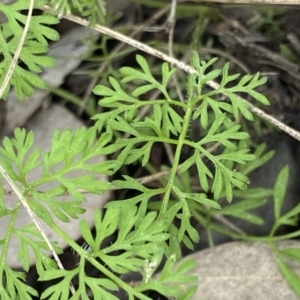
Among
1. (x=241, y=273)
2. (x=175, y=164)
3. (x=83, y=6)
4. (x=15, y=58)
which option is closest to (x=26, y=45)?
(x=15, y=58)

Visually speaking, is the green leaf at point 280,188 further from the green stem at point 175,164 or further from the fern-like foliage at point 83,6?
the fern-like foliage at point 83,6

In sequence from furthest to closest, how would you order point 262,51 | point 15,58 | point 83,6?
point 262,51 → point 83,6 → point 15,58

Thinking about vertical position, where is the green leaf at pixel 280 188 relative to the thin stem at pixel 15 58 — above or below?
below

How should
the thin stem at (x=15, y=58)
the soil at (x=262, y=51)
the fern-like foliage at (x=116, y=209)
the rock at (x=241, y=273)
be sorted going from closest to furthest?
the fern-like foliage at (x=116, y=209)
the thin stem at (x=15, y=58)
the rock at (x=241, y=273)
the soil at (x=262, y=51)

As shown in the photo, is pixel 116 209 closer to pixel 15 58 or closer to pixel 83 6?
pixel 15 58

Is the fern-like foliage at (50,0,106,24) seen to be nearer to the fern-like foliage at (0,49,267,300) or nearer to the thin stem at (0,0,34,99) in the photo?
the thin stem at (0,0,34,99)

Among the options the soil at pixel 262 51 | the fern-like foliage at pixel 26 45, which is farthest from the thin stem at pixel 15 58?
the soil at pixel 262 51

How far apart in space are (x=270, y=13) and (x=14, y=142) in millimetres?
1064

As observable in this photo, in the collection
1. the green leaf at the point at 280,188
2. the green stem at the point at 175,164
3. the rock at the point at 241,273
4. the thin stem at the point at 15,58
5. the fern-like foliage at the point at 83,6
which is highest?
the fern-like foliage at the point at 83,6

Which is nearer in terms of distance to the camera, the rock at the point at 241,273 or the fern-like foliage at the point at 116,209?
the fern-like foliage at the point at 116,209

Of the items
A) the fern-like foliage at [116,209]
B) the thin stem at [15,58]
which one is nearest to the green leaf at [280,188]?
the fern-like foliage at [116,209]

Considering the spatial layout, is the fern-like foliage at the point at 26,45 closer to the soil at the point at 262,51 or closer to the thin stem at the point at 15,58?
the thin stem at the point at 15,58

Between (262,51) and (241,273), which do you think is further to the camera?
(262,51)

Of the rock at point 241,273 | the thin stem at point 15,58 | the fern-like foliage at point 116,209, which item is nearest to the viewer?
the fern-like foliage at point 116,209
